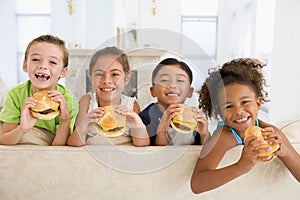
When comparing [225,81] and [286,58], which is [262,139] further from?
[286,58]

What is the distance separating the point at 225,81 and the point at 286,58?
3.02m

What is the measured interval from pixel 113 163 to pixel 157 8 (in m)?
5.28

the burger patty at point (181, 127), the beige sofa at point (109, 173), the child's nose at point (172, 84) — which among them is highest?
the child's nose at point (172, 84)

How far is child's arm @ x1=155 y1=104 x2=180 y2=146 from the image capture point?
944mm

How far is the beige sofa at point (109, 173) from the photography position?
953mm

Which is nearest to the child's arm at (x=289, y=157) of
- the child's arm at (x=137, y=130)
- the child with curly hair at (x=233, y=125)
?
the child with curly hair at (x=233, y=125)

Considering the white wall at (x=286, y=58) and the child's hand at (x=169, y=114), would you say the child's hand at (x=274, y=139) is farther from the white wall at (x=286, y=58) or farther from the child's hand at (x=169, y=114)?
the white wall at (x=286, y=58)

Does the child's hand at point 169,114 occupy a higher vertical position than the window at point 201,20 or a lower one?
lower

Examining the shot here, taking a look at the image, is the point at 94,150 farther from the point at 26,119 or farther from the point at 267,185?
the point at 267,185

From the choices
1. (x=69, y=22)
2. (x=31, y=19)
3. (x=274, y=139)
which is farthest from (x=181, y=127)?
(x=31, y=19)

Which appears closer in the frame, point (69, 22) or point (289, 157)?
point (289, 157)

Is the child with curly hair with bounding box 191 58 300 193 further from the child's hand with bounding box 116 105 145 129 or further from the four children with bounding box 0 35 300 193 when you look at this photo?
the child's hand with bounding box 116 105 145 129

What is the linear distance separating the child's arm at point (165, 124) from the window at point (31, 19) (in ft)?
18.3

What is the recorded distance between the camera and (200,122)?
0.98 metres
